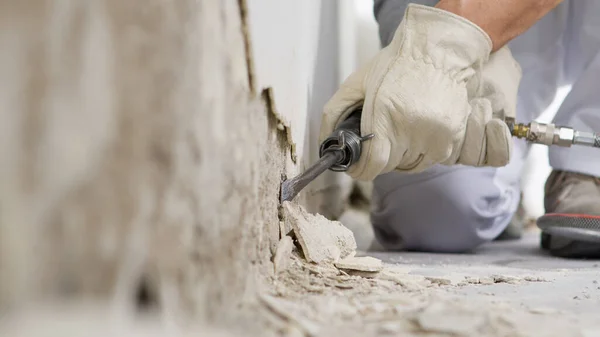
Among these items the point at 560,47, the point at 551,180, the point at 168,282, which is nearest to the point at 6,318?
the point at 168,282

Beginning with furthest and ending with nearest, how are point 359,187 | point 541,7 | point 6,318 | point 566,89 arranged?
1. point 359,187
2. point 566,89
3. point 541,7
4. point 6,318

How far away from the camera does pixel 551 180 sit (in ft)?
4.48

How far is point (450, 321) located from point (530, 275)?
0.46 meters

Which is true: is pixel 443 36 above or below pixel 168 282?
above

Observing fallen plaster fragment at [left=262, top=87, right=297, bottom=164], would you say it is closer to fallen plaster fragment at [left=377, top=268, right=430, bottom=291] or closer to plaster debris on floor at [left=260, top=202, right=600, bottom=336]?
plaster debris on floor at [left=260, top=202, right=600, bottom=336]

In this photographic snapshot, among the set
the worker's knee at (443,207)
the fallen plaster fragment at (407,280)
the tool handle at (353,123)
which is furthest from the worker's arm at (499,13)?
the fallen plaster fragment at (407,280)

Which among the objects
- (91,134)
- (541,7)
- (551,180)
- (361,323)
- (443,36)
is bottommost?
(361,323)

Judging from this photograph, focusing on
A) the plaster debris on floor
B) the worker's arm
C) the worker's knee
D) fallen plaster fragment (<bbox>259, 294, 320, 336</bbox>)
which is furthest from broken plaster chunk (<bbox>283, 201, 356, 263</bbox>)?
the worker's knee

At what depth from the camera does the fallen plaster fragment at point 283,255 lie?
0.59 metres

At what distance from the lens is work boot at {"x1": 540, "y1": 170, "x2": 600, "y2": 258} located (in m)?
1.19

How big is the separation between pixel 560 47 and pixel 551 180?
0.36m

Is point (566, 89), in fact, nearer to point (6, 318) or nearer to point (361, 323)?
point (361, 323)

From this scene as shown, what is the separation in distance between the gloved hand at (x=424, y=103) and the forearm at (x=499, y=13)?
3 centimetres

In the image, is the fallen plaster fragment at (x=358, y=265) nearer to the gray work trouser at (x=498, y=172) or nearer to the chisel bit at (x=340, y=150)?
the chisel bit at (x=340, y=150)
